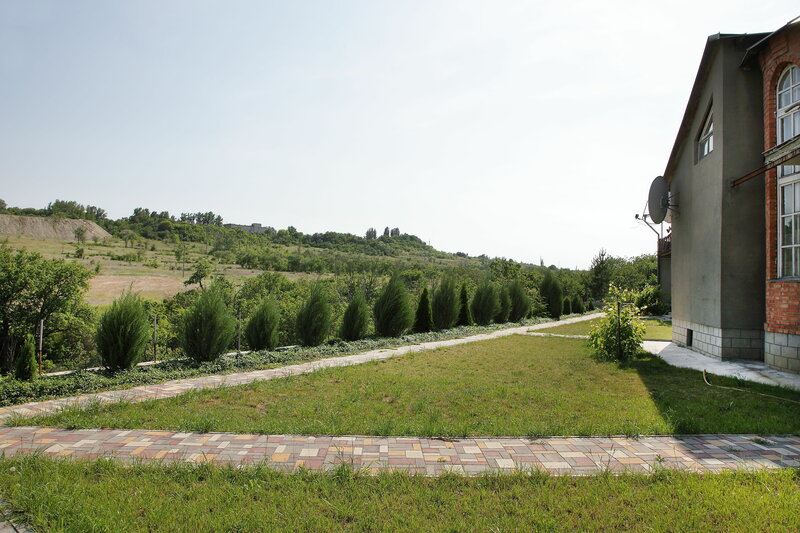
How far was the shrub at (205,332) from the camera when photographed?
372 inches

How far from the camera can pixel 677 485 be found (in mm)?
3449

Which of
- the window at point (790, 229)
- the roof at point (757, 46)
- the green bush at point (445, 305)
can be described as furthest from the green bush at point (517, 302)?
the roof at point (757, 46)

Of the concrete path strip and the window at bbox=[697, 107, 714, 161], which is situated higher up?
the window at bbox=[697, 107, 714, 161]

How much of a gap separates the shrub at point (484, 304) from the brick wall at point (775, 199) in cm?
1257

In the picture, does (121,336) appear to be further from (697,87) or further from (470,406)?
(697,87)

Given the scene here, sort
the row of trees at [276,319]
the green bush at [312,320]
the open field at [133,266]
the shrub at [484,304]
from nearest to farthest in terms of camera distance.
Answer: the row of trees at [276,319]
the green bush at [312,320]
the shrub at [484,304]
the open field at [133,266]

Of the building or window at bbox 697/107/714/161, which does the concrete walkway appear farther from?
window at bbox 697/107/714/161

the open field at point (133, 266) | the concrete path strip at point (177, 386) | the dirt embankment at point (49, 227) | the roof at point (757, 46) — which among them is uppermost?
the dirt embankment at point (49, 227)

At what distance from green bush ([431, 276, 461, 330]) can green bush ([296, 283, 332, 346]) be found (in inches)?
267

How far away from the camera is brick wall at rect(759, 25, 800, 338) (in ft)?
28.0

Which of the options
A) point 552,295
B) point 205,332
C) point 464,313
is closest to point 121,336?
point 205,332

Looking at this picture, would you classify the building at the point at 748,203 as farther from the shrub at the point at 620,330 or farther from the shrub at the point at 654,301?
the shrub at the point at 654,301

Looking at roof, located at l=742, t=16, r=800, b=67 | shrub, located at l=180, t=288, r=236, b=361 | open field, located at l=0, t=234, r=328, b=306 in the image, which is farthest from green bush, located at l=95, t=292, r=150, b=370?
open field, located at l=0, t=234, r=328, b=306

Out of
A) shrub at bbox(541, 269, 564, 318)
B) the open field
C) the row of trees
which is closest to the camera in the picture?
the row of trees
